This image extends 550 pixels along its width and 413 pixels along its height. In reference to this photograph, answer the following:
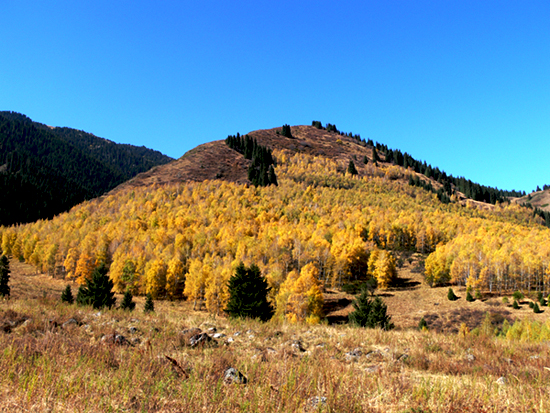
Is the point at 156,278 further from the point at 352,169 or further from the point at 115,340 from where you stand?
the point at 352,169

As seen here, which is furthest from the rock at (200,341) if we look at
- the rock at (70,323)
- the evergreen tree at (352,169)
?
the evergreen tree at (352,169)

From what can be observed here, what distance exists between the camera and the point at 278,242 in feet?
265

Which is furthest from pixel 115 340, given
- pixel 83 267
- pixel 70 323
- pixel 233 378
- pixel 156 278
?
pixel 83 267

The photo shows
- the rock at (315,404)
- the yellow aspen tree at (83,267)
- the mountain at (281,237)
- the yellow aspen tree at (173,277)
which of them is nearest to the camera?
the rock at (315,404)

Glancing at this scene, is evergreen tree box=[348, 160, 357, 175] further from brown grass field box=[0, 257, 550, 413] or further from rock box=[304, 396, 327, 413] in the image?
rock box=[304, 396, 327, 413]

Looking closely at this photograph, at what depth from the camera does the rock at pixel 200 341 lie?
772 centimetres

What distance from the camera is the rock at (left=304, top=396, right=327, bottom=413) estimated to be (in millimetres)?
3936

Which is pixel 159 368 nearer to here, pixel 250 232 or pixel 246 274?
pixel 246 274

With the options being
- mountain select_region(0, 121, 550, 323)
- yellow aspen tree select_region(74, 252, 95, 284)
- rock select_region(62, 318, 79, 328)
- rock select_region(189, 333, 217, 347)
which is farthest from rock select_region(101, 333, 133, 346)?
yellow aspen tree select_region(74, 252, 95, 284)

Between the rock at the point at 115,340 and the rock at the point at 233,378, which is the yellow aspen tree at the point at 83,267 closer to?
the rock at the point at 115,340

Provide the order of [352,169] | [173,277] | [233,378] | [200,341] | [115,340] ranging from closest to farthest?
[233,378] → [115,340] → [200,341] → [173,277] → [352,169]

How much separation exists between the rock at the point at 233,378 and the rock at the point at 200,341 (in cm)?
279

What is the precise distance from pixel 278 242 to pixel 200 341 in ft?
240

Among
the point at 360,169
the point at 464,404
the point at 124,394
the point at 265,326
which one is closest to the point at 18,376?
the point at 124,394
